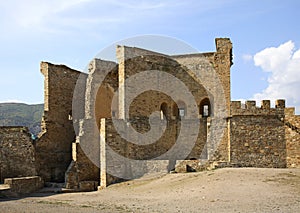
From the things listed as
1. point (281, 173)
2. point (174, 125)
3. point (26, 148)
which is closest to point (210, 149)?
point (174, 125)

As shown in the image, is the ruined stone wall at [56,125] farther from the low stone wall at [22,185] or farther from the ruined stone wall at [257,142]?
the ruined stone wall at [257,142]

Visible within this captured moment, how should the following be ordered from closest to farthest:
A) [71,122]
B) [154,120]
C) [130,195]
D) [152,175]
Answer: [130,195] → [152,175] → [154,120] → [71,122]

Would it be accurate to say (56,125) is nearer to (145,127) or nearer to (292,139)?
(145,127)

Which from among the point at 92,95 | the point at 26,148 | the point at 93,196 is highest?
the point at 92,95

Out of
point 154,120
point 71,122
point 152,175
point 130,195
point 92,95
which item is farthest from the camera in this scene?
point 71,122

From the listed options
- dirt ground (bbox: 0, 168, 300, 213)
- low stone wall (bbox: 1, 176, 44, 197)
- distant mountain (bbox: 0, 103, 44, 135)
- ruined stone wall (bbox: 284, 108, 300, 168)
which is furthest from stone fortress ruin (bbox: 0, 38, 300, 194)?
distant mountain (bbox: 0, 103, 44, 135)

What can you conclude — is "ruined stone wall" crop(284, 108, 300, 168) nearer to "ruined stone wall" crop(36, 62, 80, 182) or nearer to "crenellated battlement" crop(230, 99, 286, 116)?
"crenellated battlement" crop(230, 99, 286, 116)

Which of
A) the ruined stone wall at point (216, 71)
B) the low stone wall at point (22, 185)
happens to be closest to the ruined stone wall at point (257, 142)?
the ruined stone wall at point (216, 71)

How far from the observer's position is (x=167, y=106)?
22.6 m

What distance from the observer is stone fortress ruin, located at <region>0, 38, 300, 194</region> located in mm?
16875

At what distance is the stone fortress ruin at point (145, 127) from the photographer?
16875 millimetres

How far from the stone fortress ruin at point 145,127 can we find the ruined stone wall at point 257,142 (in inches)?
1.6

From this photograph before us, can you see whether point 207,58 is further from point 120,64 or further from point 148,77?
point 120,64

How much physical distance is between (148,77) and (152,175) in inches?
220
